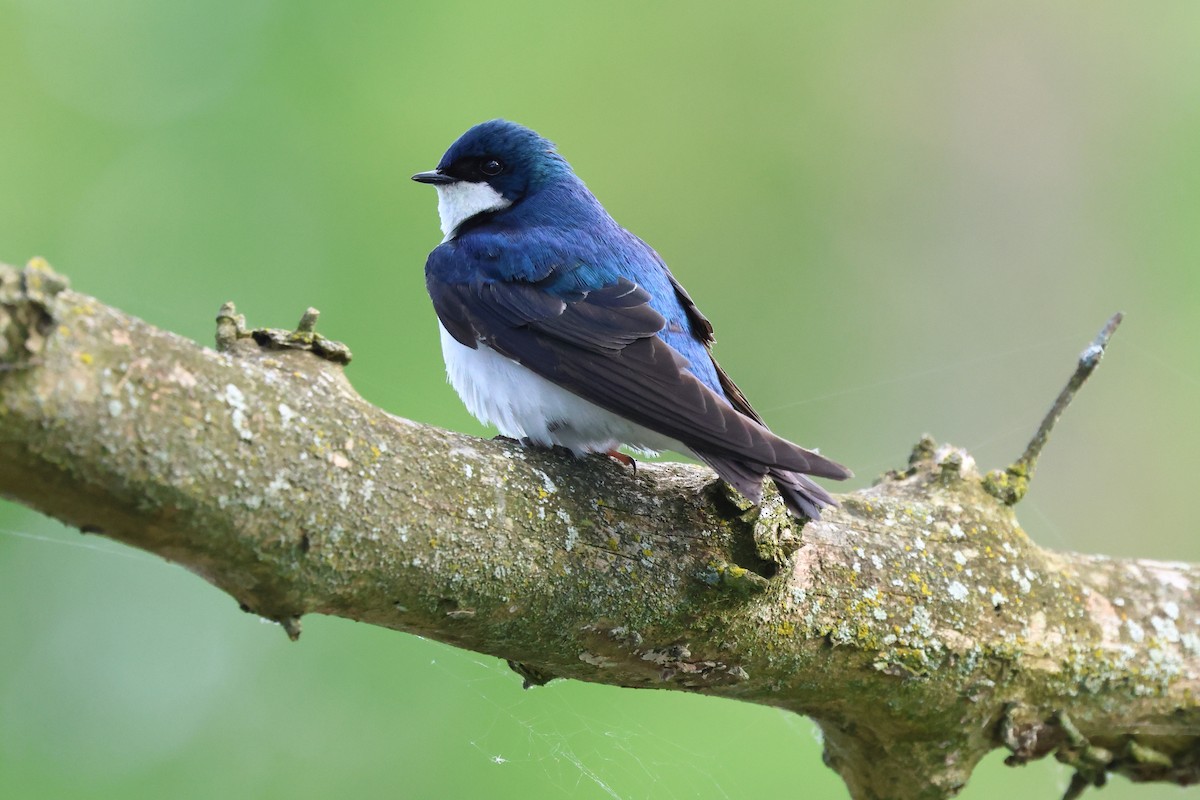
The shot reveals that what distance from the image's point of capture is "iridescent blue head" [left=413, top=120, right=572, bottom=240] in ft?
11.2

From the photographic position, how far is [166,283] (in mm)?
4508

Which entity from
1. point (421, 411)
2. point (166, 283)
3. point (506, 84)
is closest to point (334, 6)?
point (506, 84)

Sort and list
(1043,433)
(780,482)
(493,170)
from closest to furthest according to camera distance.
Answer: (780,482) → (1043,433) → (493,170)

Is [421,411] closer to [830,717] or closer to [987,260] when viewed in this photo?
[830,717]

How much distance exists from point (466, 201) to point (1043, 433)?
1763mm

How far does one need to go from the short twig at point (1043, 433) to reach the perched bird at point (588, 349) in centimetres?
61

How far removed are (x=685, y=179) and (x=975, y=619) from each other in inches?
139

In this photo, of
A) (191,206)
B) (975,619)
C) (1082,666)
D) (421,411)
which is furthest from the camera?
(191,206)

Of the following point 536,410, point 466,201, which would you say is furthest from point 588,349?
point 466,201

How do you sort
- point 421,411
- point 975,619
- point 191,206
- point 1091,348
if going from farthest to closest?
point 191,206 → point 421,411 → point 1091,348 → point 975,619

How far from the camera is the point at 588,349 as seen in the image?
2541 mm

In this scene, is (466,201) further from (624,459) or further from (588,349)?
(624,459)

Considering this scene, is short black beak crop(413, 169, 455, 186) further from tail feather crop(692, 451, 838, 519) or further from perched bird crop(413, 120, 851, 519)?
tail feather crop(692, 451, 838, 519)

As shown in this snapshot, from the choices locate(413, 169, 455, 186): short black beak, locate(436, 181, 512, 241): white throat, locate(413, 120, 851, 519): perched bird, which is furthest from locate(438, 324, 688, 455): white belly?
locate(413, 169, 455, 186): short black beak
